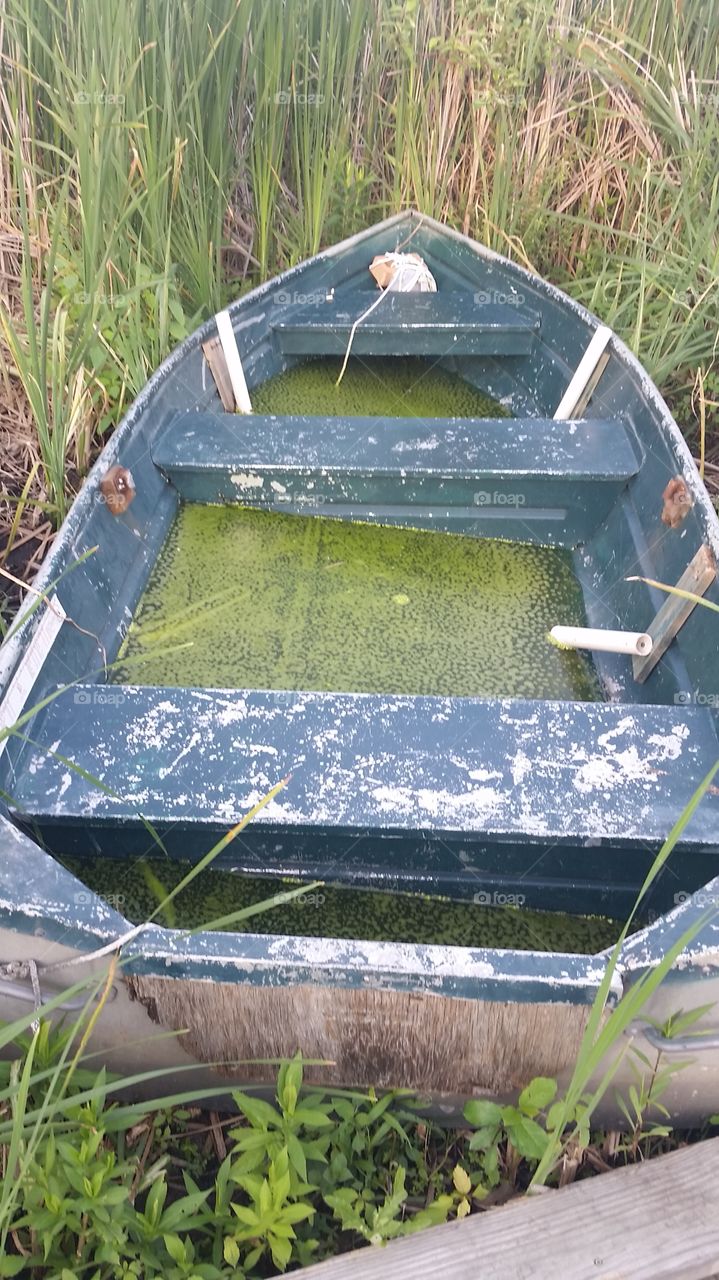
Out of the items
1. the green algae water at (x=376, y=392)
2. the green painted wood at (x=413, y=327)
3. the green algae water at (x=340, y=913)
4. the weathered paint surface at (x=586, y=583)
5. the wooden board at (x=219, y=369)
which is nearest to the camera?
the weathered paint surface at (x=586, y=583)

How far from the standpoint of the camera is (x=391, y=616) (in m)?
2.04

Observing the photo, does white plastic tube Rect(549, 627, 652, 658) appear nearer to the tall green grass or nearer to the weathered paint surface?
the weathered paint surface

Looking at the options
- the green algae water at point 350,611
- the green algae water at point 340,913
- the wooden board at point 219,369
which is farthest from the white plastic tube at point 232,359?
the green algae water at point 340,913

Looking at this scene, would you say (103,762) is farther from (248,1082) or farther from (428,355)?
(428,355)

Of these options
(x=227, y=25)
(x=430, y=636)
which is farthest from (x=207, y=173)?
(x=430, y=636)

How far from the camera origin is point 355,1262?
100 centimetres

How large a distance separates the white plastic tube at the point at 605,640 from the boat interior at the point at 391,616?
6 cm

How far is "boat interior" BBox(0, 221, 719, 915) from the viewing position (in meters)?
1.35

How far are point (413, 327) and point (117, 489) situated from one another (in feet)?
4.51

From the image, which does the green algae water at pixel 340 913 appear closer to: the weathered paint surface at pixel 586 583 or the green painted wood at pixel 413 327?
the weathered paint surface at pixel 586 583

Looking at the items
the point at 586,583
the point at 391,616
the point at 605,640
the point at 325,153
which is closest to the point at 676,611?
the point at 605,640

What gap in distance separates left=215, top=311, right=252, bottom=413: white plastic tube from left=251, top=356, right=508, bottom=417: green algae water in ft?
0.52

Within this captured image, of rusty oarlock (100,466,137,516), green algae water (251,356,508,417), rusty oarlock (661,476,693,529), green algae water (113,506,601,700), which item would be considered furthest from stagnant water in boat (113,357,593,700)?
green algae water (251,356,508,417)

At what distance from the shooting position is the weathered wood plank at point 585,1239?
3.19 ft
